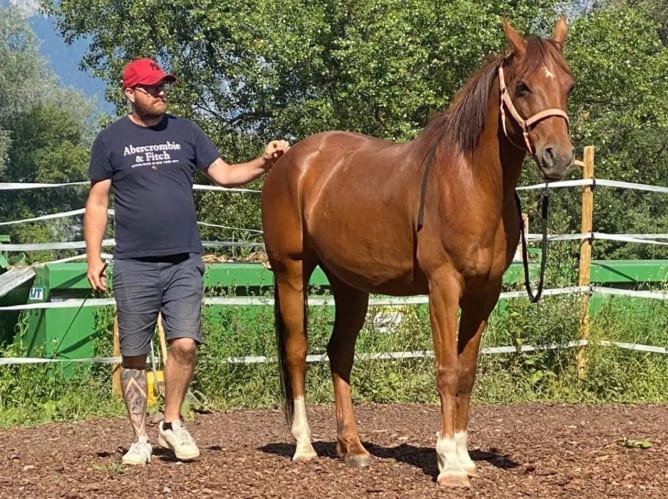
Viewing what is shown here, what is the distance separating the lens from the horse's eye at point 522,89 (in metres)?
4.75

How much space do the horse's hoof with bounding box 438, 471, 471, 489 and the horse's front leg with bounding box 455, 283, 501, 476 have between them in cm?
25

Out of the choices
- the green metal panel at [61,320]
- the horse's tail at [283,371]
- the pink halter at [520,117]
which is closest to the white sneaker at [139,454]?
the horse's tail at [283,371]

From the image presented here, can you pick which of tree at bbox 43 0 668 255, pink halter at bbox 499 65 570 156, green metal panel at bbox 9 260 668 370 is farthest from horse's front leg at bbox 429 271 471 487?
tree at bbox 43 0 668 255

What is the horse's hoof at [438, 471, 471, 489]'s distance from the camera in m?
4.82

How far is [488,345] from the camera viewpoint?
30.2 feet

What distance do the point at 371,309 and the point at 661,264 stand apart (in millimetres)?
3179

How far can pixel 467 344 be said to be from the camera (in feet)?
17.3

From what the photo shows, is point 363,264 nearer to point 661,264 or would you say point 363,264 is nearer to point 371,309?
point 371,309

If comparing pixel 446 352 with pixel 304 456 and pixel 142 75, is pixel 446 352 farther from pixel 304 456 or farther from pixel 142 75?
pixel 142 75

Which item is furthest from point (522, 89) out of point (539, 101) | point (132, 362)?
point (132, 362)

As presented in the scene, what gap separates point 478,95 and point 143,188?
181cm

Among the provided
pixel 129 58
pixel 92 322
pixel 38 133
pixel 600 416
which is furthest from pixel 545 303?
pixel 38 133

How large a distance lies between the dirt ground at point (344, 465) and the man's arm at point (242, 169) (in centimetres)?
154

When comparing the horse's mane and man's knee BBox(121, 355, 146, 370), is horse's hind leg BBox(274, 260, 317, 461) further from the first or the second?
the horse's mane
